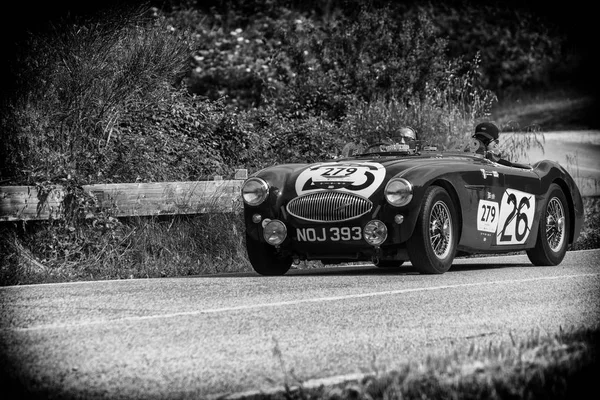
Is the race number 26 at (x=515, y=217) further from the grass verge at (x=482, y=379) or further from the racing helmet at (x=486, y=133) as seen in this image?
the grass verge at (x=482, y=379)

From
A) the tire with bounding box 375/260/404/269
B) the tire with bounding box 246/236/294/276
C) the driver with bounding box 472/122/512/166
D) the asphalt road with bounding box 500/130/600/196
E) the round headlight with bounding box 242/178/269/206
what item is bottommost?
the asphalt road with bounding box 500/130/600/196

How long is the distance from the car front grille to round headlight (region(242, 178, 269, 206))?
47 cm

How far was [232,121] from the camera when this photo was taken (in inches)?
602

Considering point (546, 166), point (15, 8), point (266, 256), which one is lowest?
point (266, 256)

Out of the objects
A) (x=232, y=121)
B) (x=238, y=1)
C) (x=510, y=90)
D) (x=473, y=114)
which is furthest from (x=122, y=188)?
(x=510, y=90)

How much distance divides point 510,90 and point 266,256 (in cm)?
4116

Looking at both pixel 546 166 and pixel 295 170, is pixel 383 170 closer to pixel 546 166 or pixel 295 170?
pixel 295 170

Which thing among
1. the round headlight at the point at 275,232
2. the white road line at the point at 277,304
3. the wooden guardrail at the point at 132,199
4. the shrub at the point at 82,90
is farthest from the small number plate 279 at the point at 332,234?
the shrub at the point at 82,90

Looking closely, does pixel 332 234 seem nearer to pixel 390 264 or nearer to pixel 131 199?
pixel 390 264

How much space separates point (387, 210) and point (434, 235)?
0.54 m

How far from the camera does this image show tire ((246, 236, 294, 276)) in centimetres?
1030

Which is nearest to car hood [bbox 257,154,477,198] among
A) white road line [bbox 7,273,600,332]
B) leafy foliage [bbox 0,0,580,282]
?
leafy foliage [bbox 0,0,580,282]

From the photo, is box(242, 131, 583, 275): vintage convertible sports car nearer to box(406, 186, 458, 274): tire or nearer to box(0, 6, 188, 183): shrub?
box(406, 186, 458, 274): tire

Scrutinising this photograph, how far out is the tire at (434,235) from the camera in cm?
959
